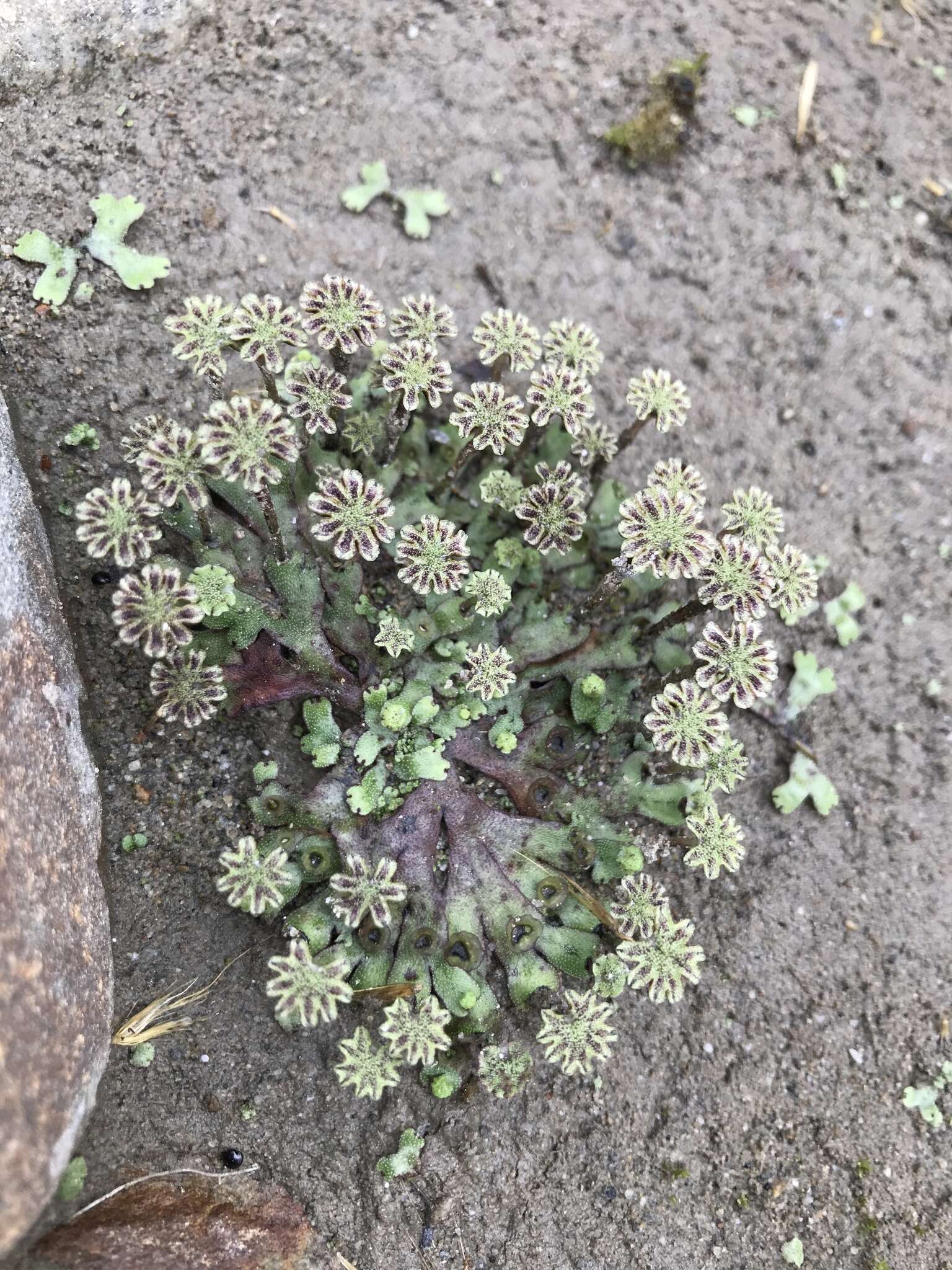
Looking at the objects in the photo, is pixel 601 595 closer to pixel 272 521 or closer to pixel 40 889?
pixel 272 521

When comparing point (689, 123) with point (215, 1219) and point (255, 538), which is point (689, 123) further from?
point (215, 1219)

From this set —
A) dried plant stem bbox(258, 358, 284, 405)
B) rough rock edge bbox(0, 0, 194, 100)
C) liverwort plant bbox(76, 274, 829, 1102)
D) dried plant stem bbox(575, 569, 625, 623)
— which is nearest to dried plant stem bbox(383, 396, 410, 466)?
liverwort plant bbox(76, 274, 829, 1102)

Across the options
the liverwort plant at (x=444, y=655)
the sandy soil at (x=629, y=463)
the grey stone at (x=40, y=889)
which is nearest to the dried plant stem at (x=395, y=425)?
the liverwort plant at (x=444, y=655)

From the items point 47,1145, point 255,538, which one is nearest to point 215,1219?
point 47,1145

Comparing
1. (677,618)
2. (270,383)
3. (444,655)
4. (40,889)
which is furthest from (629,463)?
(40,889)

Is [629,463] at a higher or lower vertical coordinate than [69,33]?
lower

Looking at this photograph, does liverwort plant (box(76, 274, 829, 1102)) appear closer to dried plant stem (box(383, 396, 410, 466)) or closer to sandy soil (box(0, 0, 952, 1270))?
dried plant stem (box(383, 396, 410, 466))
